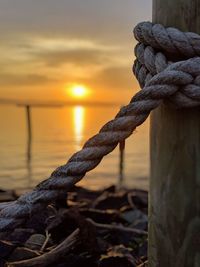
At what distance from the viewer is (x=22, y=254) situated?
346cm

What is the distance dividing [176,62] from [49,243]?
222 centimetres

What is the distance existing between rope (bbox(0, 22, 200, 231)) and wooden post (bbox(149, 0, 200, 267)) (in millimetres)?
74

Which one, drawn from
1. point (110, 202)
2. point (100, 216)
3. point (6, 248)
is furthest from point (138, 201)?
point (6, 248)

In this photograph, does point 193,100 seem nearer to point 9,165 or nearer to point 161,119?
point 161,119

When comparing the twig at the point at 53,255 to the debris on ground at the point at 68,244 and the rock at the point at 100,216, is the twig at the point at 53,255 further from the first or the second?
the rock at the point at 100,216

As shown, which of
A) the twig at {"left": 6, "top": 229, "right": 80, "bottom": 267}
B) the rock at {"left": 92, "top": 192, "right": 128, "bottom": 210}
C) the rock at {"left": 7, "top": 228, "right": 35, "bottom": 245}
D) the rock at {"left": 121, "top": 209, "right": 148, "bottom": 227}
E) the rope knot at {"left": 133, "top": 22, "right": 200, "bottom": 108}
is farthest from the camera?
the rock at {"left": 92, "top": 192, "right": 128, "bottom": 210}

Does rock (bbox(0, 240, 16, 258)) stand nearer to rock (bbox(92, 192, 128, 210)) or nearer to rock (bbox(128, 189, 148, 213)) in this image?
rock (bbox(92, 192, 128, 210))

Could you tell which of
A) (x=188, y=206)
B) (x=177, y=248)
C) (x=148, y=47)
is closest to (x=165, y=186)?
(x=188, y=206)

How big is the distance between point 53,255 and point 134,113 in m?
1.76

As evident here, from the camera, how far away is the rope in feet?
6.57

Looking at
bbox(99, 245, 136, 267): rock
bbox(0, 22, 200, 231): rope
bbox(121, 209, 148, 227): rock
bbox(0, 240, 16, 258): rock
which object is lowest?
bbox(121, 209, 148, 227): rock

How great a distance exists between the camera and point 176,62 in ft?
6.68

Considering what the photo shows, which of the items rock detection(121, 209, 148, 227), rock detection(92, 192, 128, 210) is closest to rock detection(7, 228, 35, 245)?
rock detection(121, 209, 148, 227)

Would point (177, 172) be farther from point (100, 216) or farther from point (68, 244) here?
point (100, 216)
